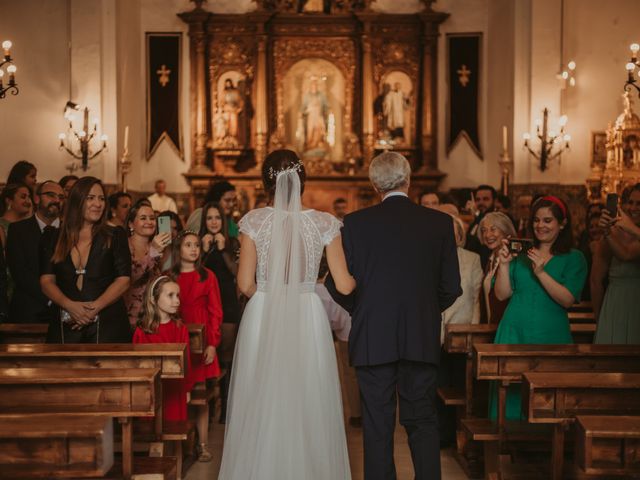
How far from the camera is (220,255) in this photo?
679cm

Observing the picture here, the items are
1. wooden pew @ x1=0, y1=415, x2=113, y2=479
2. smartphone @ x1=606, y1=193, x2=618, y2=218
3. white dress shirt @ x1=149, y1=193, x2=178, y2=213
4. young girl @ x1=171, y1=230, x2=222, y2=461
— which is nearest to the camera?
wooden pew @ x1=0, y1=415, x2=113, y2=479

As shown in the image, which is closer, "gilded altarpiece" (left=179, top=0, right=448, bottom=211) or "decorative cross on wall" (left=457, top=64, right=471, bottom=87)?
"gilded altarpiece" (left=179, top=0, right=448, bottom=211)

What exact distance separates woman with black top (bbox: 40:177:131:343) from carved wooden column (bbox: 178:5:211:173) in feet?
34.3

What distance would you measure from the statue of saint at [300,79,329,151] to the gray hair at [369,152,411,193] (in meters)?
11.4

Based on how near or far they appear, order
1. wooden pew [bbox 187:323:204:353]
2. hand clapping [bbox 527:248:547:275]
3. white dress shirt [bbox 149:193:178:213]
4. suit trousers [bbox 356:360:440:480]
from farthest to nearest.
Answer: white dress shirt [bbox 149:193:178:213] → wooden pew [bbox 187:323:204:353] → hand clapping [bbox 527:248:547:275] → suit trousers [bbox 356:360:440:480]

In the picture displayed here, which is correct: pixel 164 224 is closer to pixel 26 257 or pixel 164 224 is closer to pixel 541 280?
pixel 26 257

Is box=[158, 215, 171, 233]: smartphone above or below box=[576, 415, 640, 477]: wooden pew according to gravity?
above

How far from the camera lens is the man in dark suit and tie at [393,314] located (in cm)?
437

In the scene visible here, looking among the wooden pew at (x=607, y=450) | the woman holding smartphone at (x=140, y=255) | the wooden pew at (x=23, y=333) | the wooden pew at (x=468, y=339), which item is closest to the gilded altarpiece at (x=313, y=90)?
the woman holding smartphone at (x=140, y=255)

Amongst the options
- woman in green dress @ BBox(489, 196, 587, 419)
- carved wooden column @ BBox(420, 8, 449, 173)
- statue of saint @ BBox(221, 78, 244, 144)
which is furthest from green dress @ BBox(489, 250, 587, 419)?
statue of saint @ BBox(221, 78, 244, 144)

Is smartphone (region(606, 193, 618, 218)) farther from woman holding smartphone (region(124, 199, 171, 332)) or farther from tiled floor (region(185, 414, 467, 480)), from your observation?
woman holding smartphone (region(124, 199, 171, 332))

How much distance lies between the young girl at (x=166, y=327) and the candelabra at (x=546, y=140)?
9.25m

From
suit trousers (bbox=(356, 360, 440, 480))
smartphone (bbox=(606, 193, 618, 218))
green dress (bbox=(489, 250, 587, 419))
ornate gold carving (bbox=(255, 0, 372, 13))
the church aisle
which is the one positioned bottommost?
the church aisle

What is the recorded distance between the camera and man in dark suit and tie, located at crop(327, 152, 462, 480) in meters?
4.37
